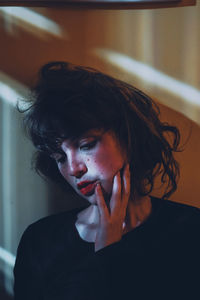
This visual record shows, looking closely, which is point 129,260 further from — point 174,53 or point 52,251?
point 174,53

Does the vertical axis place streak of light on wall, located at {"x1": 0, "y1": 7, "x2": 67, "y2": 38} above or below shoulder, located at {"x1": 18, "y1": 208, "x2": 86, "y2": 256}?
above

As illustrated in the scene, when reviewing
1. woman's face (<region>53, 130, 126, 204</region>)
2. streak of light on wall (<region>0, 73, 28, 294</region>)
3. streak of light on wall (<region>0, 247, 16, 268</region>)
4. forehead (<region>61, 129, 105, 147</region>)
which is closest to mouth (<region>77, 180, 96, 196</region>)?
woman's face (<region>53, 130, 126, 204</region>)

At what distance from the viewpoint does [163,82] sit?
1.16 m

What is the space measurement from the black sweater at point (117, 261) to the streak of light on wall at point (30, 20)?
0.59 m

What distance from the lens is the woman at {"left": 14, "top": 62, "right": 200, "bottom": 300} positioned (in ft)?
3.06

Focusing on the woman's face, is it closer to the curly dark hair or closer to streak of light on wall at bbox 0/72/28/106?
the curly dark hair

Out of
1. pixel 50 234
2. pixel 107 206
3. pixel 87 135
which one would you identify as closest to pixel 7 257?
pixel 50 234

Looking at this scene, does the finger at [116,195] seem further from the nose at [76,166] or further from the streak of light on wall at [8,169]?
the streak of light on wall at [8,169]

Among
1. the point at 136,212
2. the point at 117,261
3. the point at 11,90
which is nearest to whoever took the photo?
the point at 117,261

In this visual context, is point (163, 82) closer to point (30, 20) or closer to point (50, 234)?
point (30, 20)

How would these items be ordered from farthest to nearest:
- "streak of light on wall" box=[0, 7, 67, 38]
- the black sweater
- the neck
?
1. "streak of light on wall" box=[0, 7, 67, 38]
2. the neck
3. the black sweater

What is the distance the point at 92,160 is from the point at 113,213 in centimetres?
15

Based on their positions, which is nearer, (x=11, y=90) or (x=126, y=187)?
(x=126, y=187)

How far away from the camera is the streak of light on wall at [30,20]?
3.79ft
